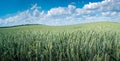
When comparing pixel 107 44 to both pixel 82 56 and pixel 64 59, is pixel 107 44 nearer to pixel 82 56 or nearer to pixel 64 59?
pixel 82 56

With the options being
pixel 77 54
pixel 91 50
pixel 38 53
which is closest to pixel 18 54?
pixel 38 53

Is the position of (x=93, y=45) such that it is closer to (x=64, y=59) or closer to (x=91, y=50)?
(x=91, y=50)

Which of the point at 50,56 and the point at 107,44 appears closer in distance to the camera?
the point at 50,56

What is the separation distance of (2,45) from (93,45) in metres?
2.84

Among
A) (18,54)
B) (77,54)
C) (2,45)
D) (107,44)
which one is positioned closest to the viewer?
(77,54)

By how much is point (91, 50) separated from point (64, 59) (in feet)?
3.02

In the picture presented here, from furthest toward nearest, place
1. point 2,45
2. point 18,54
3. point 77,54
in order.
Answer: point 2,45
point 18,54
point 77,54

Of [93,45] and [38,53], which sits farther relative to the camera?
[93,45]

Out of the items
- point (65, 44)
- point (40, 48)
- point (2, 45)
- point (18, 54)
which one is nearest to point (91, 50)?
point (65, 44)

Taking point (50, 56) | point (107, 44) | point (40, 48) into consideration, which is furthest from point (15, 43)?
point (107, 44)

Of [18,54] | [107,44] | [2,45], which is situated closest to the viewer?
[18,54]

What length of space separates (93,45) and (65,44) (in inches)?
35.2

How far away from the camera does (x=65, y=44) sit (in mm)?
6465

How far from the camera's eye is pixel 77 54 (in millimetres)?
5426
